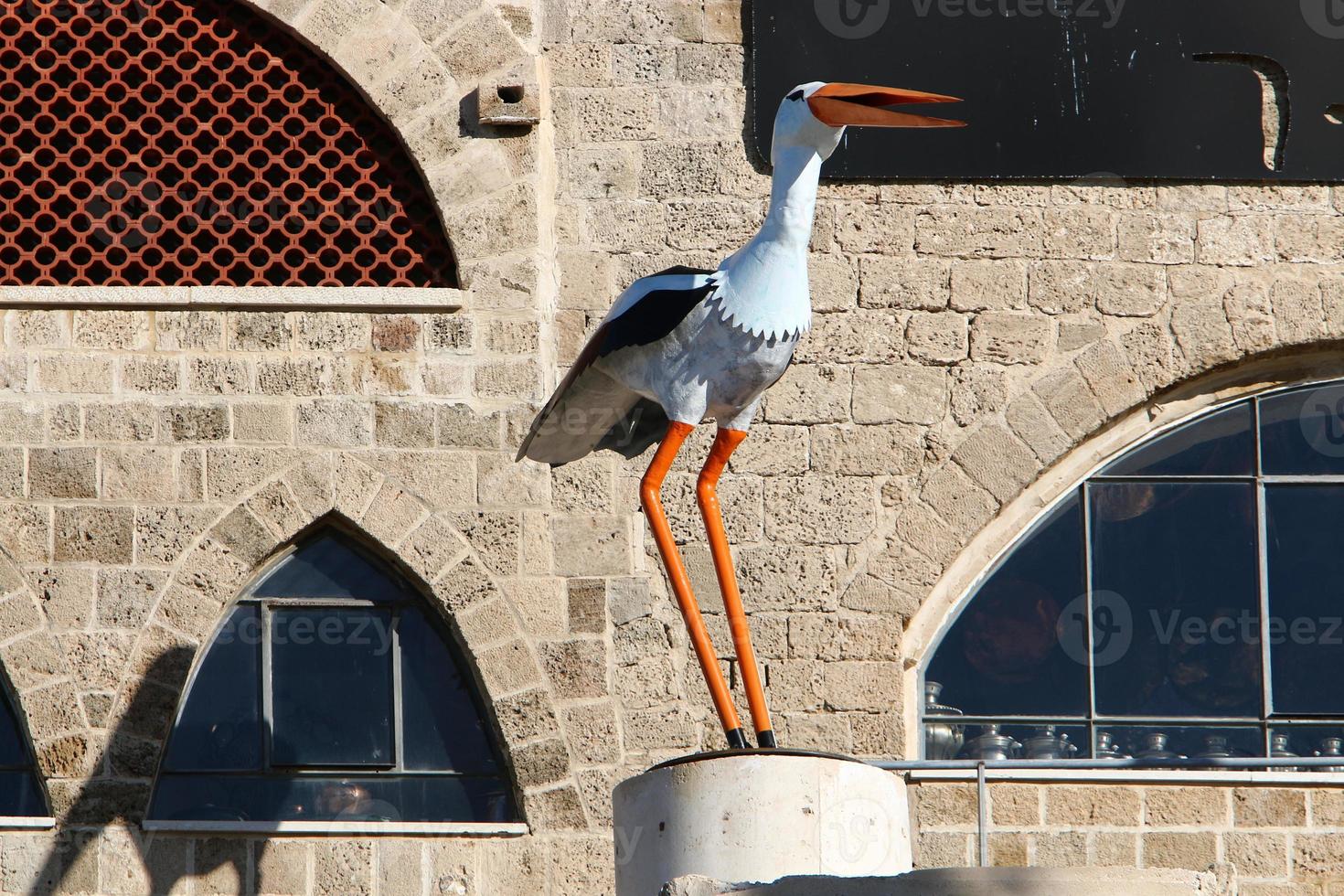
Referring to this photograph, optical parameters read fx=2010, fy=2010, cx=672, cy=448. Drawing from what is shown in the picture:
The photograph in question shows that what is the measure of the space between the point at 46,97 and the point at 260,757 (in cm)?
312

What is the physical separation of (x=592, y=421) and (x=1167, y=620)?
2959 millimetres

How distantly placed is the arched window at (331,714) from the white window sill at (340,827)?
0.09 metres

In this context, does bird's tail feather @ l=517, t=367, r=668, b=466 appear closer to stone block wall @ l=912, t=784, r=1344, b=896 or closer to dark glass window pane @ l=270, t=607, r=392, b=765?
dark glass window pane @ l=270, t=607, r=392, b=765

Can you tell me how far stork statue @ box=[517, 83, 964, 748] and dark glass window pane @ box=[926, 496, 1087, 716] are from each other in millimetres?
2270

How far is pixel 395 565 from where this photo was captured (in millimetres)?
8609

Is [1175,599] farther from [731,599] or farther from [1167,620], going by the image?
[731,599]

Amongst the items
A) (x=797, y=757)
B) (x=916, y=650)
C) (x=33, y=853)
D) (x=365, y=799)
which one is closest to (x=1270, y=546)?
(x=916, y=650)

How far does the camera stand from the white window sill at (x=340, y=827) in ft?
27.1

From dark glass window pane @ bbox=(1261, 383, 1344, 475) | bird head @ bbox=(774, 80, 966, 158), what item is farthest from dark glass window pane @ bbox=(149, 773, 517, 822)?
dark glass window pane @ bbox=(1261, 383, 1344, 475)

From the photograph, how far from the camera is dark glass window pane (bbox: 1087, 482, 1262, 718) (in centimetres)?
866

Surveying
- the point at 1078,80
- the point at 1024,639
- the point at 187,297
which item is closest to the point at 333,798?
the point at 187,297

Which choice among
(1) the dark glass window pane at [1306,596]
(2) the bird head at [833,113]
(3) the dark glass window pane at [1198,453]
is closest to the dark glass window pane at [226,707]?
(2) the bird head at [833,113]

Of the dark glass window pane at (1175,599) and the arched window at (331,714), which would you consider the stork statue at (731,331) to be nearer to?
the arched window at (331,714)

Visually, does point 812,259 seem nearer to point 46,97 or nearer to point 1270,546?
point 1270,546
